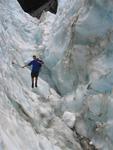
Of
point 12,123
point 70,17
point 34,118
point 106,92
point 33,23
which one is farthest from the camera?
point 33,23

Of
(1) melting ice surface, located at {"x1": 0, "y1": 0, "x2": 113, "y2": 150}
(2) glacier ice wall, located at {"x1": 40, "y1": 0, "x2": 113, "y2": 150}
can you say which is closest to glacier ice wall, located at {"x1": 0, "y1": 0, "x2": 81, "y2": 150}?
(1) melting ice surface, located at {"x1": 0, "y1": 0, "x2": 113, "y2": 150}

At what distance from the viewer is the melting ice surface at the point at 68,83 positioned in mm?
10680

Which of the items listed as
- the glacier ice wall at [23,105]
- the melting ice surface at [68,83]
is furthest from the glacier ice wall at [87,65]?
the glacier ice wall at [23,105]

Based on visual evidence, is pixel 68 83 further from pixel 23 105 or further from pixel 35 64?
pixel 23 105

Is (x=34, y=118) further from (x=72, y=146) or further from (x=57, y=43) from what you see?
(x=57, y=43)

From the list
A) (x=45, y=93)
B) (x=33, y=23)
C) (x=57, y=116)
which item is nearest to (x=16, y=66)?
(x=45, y=93)

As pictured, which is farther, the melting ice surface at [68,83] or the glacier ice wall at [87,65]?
the glacier ice wall at [87,65]

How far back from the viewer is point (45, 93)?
1267 centimetres

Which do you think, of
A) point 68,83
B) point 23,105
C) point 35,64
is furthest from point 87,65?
point 23,105

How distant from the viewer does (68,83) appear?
42.9 ft

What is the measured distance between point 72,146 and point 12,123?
2764 mm

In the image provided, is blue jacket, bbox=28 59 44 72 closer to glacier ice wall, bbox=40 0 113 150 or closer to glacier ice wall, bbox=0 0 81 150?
glacier ice wall, bbox=0 0 81 150

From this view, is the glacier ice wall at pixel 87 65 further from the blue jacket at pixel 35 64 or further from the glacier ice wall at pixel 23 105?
the blue jacket at pixel 35 64

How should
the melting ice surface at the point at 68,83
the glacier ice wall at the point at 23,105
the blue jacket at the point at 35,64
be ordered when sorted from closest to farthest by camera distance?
the glacier ice wall at the point at 23,105 → the melting ice surface at the point at 68,83 → the blue jacket at the point at 35,64
